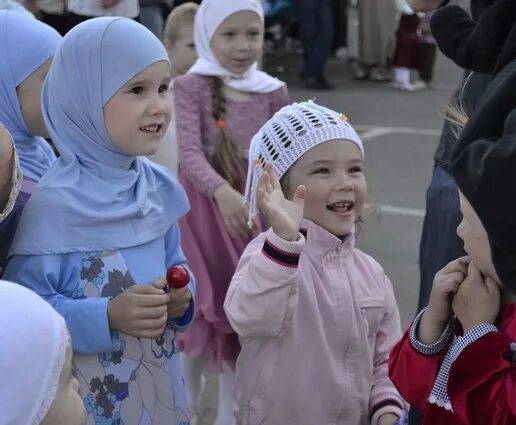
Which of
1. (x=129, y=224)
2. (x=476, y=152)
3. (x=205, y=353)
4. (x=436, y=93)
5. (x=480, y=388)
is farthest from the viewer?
(x=436, y=93)

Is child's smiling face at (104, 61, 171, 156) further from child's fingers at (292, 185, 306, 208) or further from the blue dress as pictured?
child's fingers at (292, 185, 306, 208)

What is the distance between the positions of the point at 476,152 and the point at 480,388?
1.99 feet

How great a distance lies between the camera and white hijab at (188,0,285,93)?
340cm

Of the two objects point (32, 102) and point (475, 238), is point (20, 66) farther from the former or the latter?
point (475, 238)

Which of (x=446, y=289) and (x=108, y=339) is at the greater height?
(x=446, y=289)

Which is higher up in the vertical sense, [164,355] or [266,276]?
[266,276]

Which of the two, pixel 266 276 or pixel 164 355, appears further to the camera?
pixel 164 355

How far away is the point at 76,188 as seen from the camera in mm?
2186

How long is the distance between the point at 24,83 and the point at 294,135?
0.77 m

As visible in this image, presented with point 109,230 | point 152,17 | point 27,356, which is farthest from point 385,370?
point 152,17

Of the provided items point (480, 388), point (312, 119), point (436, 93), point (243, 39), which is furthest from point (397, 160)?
point (480, 388)

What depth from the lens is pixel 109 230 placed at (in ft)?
7.27

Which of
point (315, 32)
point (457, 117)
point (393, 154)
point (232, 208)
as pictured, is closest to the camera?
point (457, 117)

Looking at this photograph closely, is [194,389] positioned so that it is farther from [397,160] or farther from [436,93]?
[436,93]
